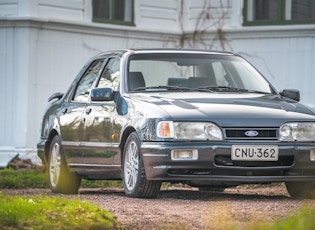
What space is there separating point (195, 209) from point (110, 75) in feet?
10.8

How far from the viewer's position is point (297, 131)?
10.7m

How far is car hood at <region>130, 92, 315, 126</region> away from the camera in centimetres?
1059

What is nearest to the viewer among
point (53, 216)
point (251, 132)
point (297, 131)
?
point (53, 216)

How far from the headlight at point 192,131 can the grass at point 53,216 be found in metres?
1.90

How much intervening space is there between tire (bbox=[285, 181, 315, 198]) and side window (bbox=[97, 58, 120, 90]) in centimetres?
204

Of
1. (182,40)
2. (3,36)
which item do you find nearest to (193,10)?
(182,40)

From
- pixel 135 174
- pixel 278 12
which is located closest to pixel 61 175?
pixel 135 174

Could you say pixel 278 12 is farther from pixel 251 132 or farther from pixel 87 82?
pixel 251 132

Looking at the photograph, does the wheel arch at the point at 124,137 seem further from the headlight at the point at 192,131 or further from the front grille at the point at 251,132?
the front grille at the point at 251,132

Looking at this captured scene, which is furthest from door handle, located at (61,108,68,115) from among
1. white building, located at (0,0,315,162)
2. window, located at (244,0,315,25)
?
window, located at (244,0,315,25)

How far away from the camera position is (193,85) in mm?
11844

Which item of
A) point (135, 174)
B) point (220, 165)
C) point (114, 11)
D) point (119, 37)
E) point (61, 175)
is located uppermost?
point (114, 11)

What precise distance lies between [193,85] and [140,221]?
353 centimetres

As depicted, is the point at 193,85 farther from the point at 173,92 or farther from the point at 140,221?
the point at 140,221
